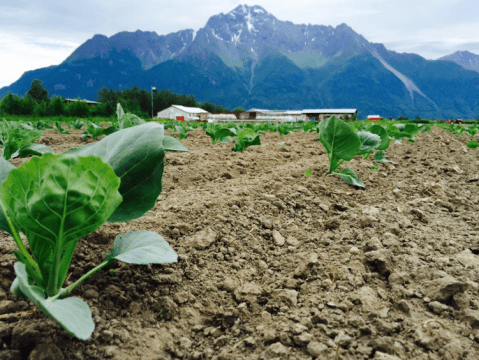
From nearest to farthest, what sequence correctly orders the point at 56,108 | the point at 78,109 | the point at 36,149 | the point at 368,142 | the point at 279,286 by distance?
the point at 279,286, the point at 36,149, the point at 368,142, the point at 78,109, the point at 56,108

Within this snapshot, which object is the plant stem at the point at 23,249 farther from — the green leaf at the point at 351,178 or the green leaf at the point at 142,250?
the green leaf at the point at 351,178

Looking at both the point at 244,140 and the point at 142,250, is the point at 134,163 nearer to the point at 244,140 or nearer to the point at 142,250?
the point at 142,250

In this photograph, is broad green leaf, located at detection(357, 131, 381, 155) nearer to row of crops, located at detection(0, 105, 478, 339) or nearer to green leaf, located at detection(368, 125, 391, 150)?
green leaf, located at detection(368, 125, 391, 150)

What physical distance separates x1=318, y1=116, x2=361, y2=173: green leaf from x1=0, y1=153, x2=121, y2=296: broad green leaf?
6.79 feet

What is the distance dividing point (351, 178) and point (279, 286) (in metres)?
1.57

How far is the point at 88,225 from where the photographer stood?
977mm

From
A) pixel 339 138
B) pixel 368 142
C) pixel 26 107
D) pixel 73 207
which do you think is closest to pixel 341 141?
pixel 339 138

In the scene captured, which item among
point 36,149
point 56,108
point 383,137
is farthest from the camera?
point 56,108

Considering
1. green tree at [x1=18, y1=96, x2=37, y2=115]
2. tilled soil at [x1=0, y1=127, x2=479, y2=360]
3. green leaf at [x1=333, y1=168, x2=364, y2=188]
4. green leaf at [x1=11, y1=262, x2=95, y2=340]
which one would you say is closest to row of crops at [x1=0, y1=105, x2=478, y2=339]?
green leaf at [x1=11, y1=262, x2=95, y2=340]

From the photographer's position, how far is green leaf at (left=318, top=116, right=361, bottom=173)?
8.61ft

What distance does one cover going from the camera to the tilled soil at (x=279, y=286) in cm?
104

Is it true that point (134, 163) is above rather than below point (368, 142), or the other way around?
above

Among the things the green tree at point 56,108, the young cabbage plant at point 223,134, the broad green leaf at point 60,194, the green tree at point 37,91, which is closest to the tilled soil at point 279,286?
the broad green leaf at point 60,194

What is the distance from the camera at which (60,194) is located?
35.3 inches
